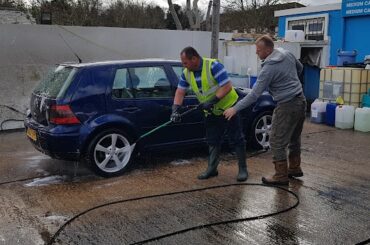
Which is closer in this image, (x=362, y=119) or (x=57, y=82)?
(x=57, y=82)

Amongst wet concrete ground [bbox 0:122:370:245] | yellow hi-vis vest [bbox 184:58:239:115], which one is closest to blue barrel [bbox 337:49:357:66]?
wet concrete ground [bbox 0:122:370:245]

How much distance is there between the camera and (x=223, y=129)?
607cm

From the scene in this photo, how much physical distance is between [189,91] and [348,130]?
4532 millimetres

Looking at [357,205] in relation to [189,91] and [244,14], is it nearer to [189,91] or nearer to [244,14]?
[189,91]

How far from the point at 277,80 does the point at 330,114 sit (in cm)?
549

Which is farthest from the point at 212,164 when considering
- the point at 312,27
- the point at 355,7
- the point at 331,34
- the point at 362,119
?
the point at 312,27

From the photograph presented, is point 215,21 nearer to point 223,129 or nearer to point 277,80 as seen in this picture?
point 223,129

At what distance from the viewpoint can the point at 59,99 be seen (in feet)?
19.7

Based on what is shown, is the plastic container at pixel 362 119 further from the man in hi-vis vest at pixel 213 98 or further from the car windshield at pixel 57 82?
the car windshield at pixel 57 82

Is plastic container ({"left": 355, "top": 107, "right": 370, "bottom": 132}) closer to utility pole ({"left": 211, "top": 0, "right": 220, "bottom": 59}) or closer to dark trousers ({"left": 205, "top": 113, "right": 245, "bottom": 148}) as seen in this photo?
utility pole ({"left": 211, "top": 0, "right": 220, "bottom": 59})

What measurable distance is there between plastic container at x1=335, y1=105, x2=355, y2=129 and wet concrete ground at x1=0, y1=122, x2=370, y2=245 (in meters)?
2.55

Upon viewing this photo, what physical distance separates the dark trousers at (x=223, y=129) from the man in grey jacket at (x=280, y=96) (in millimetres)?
402

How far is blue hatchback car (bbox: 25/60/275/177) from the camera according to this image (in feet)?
19.8

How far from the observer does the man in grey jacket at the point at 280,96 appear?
548cm
